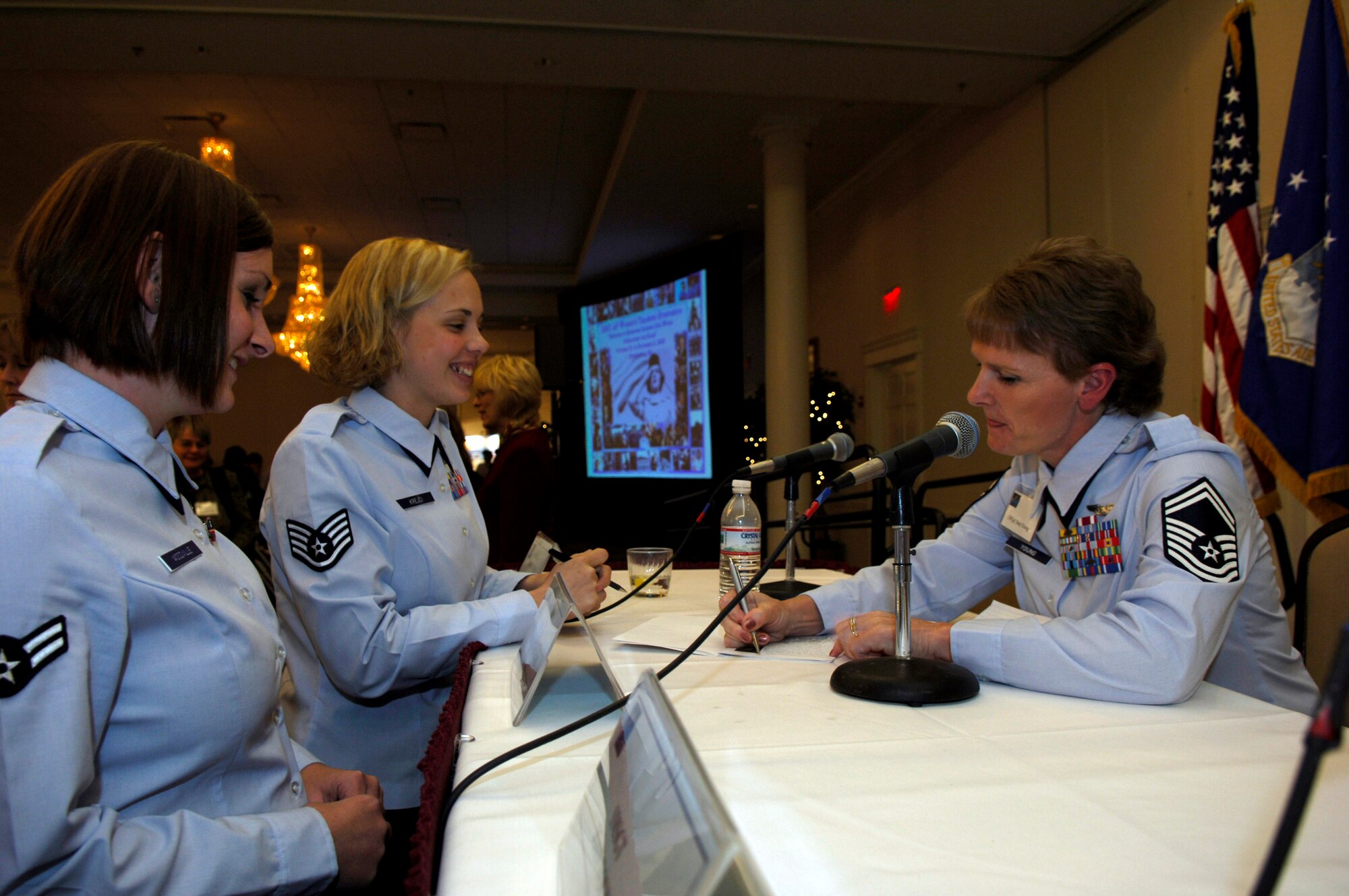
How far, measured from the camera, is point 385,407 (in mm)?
1518

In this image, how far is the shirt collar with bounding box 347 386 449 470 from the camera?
1491mm

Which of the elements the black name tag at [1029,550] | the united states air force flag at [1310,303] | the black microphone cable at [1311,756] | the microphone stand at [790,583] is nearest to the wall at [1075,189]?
the united states air force flag at [1310,303]

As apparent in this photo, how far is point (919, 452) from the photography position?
0.99m

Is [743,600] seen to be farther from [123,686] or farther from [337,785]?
[123,686]

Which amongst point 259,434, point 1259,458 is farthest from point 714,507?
point 259,434

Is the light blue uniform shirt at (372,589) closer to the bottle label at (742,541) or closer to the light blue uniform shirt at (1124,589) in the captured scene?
the bottle label at (742,541)

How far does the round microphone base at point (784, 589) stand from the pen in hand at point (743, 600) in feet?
0.45

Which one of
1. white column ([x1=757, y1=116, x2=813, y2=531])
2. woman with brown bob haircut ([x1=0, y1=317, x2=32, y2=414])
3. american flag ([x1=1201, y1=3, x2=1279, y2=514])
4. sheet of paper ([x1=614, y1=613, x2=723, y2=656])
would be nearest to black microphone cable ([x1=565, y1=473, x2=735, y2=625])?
sheet of paper ([x1=614, y1=613, x2=723, y2=656])

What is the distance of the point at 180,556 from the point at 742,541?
958mm

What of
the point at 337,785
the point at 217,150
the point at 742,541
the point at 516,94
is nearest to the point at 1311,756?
the point at 337,785

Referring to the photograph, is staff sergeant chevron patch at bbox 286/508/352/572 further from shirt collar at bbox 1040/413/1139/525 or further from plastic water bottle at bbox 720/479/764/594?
shirt collar at bbox 1040/413/1139/525

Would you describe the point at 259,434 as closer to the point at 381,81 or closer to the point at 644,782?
the point at 381,81

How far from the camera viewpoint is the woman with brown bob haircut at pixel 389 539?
1265 millimetres

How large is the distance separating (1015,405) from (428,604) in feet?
3.38
